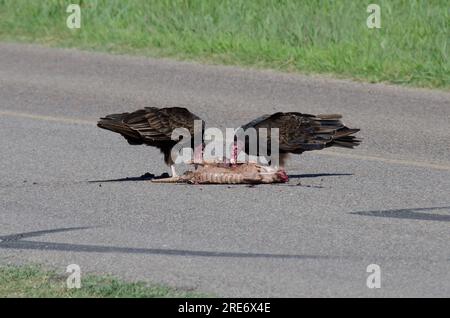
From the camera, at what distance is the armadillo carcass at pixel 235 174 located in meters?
9.27

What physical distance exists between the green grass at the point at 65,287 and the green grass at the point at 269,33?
6.62 metres

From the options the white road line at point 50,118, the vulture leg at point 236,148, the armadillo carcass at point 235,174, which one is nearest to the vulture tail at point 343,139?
the armadillo carcass at point 235,174

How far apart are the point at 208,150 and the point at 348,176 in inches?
41.6

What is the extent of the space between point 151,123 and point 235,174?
2.51 ft

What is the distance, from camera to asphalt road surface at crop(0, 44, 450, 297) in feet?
24.0

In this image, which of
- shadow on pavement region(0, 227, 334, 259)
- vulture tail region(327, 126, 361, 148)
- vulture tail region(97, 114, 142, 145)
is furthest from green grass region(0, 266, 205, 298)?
vulture tail region(327, 126, 361, 148)

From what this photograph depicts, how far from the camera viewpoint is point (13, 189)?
9.37 meters

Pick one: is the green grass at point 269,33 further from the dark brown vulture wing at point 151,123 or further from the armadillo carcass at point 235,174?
the dark brown vulture wing at point 151,123

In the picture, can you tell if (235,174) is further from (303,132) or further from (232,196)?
(303,132)

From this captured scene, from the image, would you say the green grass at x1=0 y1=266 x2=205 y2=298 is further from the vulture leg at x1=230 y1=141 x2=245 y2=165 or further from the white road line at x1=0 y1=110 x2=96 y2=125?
the white road line at x1=0 y1=110 x2=96 y2=125

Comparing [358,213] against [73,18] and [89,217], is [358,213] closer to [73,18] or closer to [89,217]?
[89,217]

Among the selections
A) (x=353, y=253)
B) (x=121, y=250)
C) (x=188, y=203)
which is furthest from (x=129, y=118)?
(x=353, y=253)

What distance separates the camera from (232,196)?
9.05m

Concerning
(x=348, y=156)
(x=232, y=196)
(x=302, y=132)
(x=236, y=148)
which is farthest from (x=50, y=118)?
(x=302, y=132)
